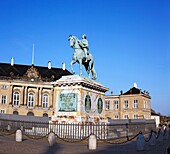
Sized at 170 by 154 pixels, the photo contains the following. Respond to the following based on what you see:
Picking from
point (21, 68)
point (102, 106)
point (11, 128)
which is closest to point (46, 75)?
point (21, 68)

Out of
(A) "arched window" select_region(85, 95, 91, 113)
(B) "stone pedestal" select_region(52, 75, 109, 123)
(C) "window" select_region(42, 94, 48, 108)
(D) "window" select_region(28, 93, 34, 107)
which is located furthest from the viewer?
(C) "window" select_region(42, 94, 48, 108)

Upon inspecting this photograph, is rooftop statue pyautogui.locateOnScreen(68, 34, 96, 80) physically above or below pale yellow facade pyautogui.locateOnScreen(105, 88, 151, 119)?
above

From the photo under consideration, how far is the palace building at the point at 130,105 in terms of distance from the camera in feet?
190

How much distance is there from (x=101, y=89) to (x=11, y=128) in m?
10.5

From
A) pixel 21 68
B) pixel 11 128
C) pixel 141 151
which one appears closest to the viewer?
pixel 141 151

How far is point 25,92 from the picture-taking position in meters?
57.5

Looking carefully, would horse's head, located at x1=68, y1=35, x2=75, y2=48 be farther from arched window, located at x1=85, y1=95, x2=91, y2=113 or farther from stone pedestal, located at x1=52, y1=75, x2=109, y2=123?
arched window, located at x1=85, y1=95, x2=91, y2=113

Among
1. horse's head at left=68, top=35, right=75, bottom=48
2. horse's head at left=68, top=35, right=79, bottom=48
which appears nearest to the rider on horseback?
horse's head at left=68, top=35, right=79, bottom=48

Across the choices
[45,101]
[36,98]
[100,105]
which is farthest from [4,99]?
[100,105]

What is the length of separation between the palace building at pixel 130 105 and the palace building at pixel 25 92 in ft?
48.6

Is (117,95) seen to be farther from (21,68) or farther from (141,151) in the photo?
(141,151)

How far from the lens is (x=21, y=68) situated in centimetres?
6469

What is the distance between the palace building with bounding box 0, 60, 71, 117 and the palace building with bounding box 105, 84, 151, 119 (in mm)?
14820

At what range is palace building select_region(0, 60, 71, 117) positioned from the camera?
55750 mm
